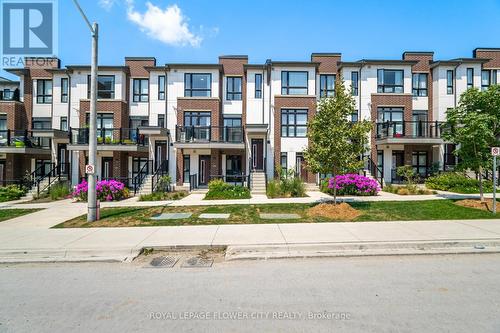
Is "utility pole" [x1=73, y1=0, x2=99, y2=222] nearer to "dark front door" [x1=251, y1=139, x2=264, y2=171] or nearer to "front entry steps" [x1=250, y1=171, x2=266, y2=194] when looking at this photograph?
"front entry steps" [x1=250, y1=171, x2=266, y2=194]

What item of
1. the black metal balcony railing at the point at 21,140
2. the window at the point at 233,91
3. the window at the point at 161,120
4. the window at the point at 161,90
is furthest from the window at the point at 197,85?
the black metal balcony railing at the point at 21,140

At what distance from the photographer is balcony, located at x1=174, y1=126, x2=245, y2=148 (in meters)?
19.3

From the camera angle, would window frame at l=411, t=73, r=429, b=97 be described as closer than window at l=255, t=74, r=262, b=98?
No

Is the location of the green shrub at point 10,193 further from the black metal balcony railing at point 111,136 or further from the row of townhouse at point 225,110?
the black metal balcony railing at point 111,136

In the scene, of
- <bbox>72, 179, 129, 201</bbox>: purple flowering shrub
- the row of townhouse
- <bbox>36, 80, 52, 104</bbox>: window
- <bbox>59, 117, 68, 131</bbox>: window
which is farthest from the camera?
<bbox>36, 80, 52, 104</bbox>: window

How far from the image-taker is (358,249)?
260 inches

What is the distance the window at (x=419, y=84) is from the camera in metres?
22.2

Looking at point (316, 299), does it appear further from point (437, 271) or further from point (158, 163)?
point (158, 163)

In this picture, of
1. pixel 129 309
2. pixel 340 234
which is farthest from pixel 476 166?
pixel 129 309

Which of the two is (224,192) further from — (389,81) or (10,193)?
(389,81)

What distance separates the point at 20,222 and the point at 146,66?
15.4 metres

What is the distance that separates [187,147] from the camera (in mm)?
19391

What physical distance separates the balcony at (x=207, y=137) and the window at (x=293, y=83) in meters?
5.11

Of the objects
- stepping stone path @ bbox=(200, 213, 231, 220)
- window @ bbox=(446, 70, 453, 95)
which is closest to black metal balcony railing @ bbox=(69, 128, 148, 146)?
stepping stone path @ bbox=(200, 213, 231, 220)
